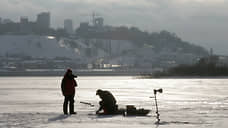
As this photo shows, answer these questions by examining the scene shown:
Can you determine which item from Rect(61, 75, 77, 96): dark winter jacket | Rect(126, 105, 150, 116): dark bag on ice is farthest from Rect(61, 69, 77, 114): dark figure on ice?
Rect(126, 105, 150, 116): dark bag on ice

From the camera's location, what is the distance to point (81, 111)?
63.3 ft

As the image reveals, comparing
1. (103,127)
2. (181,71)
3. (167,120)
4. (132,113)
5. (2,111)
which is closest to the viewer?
(103,127)

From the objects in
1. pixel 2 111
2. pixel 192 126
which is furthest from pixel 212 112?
pixel 2 111

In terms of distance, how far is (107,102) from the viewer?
58.5 feet

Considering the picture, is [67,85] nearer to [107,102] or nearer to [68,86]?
[68,86]

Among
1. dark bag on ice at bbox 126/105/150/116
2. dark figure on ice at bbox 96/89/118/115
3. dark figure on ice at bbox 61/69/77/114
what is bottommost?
dark bag on ice at bbox 126/105/150/116

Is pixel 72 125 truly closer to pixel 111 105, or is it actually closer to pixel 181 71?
pixel 111 105

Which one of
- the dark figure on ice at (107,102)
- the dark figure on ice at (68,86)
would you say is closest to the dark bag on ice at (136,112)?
the dark figure on ice at (107,102)

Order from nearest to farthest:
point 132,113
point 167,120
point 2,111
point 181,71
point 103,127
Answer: point 103,127, point 167,120, point 132,113, point 2,111, point 181,71

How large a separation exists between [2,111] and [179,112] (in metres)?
5.95

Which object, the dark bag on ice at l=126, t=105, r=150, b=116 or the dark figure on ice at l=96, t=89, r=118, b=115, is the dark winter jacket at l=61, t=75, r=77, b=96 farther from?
the dark bag on ice at l=126, t=105, r=150, b=116

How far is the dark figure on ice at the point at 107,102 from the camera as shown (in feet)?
58.3

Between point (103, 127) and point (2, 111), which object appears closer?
point (103, 127)

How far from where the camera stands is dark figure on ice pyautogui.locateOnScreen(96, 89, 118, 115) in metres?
17.8
